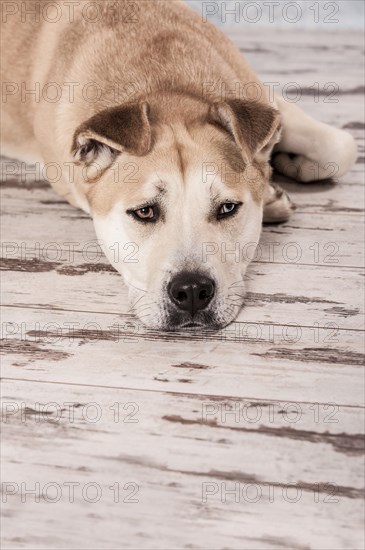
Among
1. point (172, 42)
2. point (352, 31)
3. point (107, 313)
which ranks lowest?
point (107, 313)

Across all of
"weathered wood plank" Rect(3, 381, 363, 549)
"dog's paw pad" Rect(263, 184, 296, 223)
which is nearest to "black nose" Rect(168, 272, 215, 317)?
Result: "weathered wood plank" Rect(3, 381, 363, 549)

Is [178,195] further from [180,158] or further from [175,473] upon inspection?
[175,473]

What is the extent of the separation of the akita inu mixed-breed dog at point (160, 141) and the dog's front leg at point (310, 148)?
338mm

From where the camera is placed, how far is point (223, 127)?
141 inches

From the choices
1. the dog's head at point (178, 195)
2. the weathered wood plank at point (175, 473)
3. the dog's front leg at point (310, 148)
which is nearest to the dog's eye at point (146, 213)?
the dog's head at point (178, 195)

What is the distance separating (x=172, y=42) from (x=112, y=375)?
5.21 feet

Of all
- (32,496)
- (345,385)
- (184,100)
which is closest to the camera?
(32,496)

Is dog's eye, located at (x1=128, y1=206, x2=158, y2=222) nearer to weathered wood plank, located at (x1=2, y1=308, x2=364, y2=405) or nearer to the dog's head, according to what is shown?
the dog's head

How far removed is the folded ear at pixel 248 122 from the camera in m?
3.43

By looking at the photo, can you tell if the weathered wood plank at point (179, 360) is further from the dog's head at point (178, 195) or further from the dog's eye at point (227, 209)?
the dog's eye at point (227, 209)

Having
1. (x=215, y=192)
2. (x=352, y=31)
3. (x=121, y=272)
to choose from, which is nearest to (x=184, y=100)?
(x=215, y=192)

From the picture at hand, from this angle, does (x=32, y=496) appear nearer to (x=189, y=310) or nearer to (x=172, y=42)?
(x=189, y=310)

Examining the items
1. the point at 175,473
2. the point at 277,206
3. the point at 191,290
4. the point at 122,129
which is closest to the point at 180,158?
the point at 122,129

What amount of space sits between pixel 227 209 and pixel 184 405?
0.88 metres
